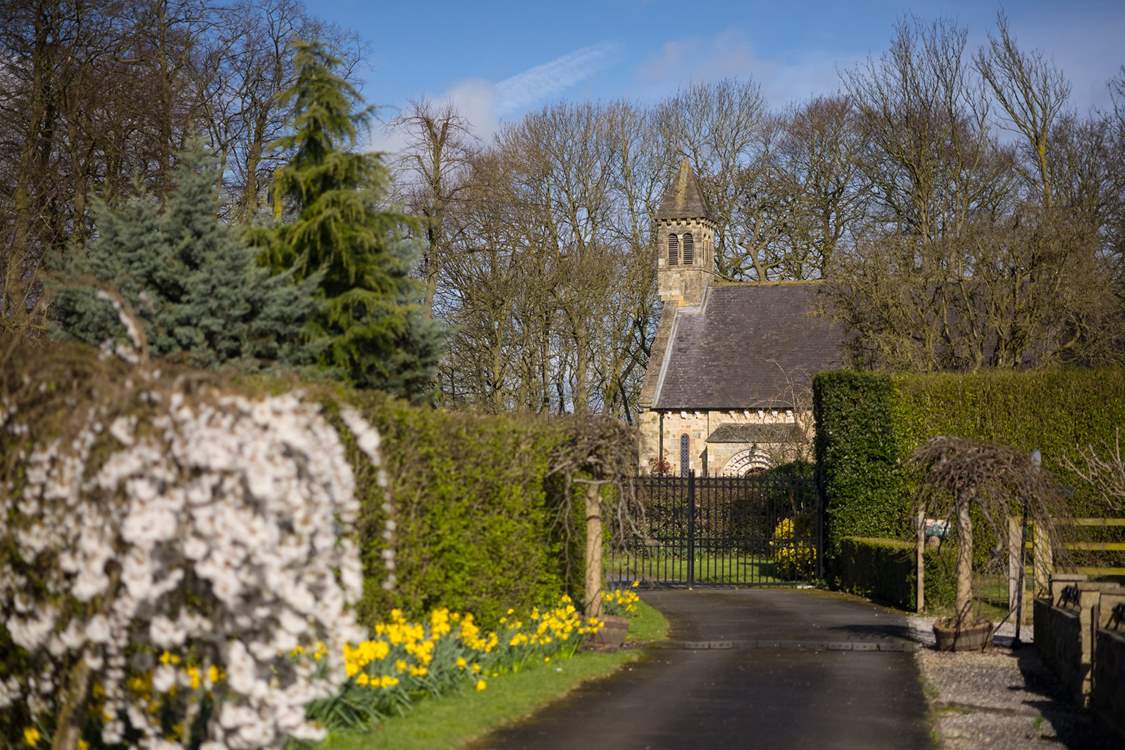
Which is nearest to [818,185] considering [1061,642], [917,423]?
[917,423]

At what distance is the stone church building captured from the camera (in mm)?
40094

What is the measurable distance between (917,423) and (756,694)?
1211 cm

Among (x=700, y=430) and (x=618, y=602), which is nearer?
(x=618, y=602)

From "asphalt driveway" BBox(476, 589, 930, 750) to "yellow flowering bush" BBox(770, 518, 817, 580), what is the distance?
19.3 feet

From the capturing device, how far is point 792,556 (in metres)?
23.0

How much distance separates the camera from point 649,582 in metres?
22.2

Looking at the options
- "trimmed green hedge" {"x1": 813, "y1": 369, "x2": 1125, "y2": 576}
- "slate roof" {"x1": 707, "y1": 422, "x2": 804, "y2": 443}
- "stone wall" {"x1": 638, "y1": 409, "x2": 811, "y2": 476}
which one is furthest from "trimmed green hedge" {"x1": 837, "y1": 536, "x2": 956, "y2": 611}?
"stone wall" {"x1": 638, "y1": 409, "x2": 811, "y2": 476}

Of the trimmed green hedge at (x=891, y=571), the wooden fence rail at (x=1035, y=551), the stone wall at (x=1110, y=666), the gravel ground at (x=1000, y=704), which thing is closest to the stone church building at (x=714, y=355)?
the trimmed green hedge at (x=891, y=571)

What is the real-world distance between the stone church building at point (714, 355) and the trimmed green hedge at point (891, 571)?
663 inches

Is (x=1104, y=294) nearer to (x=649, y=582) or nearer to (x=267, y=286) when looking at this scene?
(x=649, y=582)

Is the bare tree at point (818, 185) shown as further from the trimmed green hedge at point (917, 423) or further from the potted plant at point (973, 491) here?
the potted plant at point (973, 491)

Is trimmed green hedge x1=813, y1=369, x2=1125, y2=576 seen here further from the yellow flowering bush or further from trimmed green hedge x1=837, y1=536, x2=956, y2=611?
the yellow flowering bush

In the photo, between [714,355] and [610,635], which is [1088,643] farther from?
[714,355]

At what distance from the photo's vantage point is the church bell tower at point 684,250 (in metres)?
43.8
